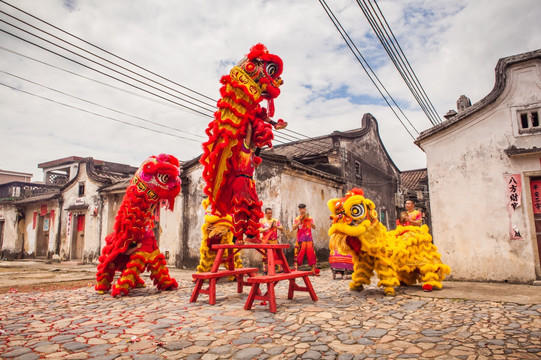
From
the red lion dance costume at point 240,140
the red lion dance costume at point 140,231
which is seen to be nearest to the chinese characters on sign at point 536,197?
the red lion dance costume at point 240,140

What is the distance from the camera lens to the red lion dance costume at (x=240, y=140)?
14.9ft

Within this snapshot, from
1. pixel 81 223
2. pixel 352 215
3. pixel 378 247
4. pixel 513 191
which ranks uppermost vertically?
pixel 513 191

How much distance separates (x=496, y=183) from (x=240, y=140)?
5.88 m

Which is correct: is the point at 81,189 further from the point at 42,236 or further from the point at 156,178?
the point at 156,178

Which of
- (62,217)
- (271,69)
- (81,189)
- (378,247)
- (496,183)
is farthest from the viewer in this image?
(62,217)

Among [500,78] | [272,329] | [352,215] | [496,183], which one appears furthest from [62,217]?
[500,78]

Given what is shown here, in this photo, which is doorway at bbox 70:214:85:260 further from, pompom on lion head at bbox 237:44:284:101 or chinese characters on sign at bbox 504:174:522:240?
chinese characters on sign at bbox 504:174:522:240

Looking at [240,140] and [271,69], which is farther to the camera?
[271,69]

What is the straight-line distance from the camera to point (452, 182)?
7785 millimetres

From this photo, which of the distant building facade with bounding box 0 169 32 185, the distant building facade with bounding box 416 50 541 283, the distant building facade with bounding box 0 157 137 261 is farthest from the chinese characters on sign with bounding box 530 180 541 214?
the distant building facade with bounding box 0 169 32 185

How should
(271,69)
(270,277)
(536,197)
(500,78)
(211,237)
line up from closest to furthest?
(270,277), (271,69), (211,237), (536,197), (500,78)

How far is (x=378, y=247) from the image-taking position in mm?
5332

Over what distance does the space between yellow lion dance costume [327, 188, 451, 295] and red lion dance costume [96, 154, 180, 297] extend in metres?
Answer: 2.77

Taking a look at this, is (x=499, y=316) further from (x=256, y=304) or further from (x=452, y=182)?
(x=452, y=182)
